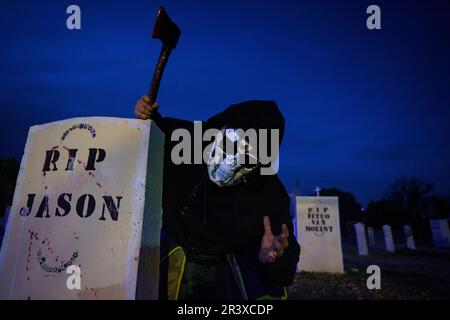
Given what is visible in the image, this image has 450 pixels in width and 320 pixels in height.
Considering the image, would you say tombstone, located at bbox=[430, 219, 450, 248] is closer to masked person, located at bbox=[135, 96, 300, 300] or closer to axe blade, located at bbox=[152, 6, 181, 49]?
masked person, located at bbox=[135, 96, 300, 300]

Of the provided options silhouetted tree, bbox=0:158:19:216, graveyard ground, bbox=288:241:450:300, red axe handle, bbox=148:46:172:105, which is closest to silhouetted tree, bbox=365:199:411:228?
graveyard ground, bbox=288:241:450:300

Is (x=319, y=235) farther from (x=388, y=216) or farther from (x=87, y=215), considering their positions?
(x=388, y=216)

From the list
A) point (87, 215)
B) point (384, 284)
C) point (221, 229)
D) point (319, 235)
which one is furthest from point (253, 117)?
point (319, 235)

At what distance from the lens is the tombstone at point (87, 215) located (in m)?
1.63

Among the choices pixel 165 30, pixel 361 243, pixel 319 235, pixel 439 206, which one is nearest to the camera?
pixel 165 30

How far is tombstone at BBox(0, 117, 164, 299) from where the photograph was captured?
163 cm

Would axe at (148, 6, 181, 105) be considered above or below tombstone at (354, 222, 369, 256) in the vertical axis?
above

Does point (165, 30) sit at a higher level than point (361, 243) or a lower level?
higher

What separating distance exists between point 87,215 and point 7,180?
38.0 metres

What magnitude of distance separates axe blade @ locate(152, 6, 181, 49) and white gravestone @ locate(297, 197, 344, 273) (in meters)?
8.92

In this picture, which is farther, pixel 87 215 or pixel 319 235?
pixel 319 235

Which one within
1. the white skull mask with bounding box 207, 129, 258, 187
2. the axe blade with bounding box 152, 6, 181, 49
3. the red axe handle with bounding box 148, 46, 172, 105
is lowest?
the white skull mask with bounding box 207, 129, 258, 187

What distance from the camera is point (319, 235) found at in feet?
33.1

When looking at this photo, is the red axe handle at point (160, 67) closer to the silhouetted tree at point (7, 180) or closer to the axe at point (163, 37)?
the axe at point (163, 37)
